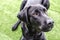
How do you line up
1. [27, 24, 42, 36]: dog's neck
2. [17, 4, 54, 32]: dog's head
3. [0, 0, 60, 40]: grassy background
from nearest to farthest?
1. [17, 4, 54, 32]: dog's head
2. [27, 24, 42, 36]: dog's neck
3. [0, 0, 60, 40]: grassy background

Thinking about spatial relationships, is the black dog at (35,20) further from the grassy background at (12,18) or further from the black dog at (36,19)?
the grassy background at (12,18)

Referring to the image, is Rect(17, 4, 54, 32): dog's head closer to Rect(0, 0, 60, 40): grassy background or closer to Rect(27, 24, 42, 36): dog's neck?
Rect(27, 24, 42, 36): dog's neck

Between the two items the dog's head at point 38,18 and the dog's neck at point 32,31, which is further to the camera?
the dog's neck at point 32,31

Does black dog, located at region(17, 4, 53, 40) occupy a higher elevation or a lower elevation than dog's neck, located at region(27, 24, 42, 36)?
higher

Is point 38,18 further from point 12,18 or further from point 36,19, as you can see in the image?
point 12,18

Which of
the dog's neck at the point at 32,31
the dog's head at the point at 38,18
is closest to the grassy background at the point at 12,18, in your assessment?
the dog's neck at the point at 32,31

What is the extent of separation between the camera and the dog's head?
8.27ft

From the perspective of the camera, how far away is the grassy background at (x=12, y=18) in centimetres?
338

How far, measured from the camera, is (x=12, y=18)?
364 centimetres

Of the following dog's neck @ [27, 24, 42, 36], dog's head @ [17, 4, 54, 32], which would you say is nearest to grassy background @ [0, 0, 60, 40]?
dog's neck @ [27, 24, 42, 36]

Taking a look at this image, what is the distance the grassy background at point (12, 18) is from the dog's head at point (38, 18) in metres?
0.75

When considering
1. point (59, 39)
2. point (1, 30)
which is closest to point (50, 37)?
point (59, 39)

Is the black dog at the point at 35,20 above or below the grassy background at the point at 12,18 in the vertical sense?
above

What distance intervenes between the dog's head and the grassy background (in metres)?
0.75
